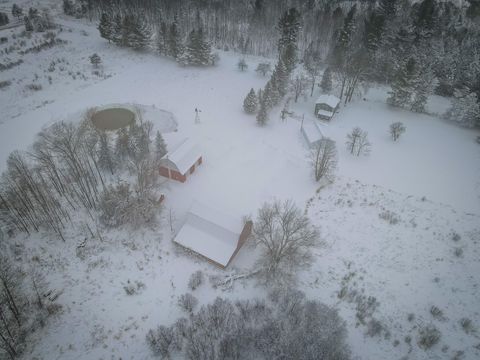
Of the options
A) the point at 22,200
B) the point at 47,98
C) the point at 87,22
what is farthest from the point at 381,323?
the point at 87,22

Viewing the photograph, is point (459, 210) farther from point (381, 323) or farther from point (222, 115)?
point (222, 115)

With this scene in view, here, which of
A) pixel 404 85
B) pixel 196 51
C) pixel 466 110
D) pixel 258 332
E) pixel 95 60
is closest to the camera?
pixel 258 332

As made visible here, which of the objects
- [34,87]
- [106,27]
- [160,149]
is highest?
[106,27]

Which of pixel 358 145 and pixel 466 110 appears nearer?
pixel 358 145

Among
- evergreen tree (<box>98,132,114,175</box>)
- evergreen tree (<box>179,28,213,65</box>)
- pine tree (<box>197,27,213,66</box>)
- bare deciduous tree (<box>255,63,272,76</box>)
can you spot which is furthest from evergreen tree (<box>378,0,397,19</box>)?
evergreen tree (<box>98,132,114,175</box>)

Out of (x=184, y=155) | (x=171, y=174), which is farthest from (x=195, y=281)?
(x=184, y=155)

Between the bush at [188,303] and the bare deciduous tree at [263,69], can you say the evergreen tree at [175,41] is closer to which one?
the bare deciduous tree at [263,69]

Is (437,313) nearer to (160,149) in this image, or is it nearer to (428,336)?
(428,336)

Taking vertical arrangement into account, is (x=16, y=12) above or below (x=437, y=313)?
above

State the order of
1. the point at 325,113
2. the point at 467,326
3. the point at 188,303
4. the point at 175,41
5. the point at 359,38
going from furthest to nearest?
the point at 359,38 < the point at 175,41 < the point at 325,113 < the point at 188,303 < the point at 467,326
